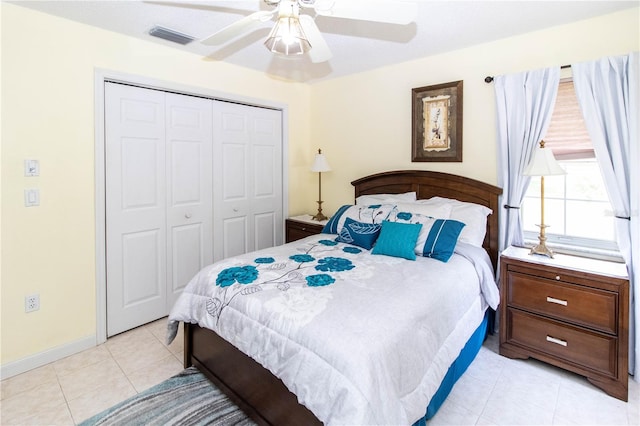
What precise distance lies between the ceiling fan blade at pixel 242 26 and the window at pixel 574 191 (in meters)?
2.18

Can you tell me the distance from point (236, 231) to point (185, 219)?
0.59 meters

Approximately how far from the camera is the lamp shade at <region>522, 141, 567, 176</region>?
2260 mm

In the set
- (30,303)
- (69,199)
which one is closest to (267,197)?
(69,199)

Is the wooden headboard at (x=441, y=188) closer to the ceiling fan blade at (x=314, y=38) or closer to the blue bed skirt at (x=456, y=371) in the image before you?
the blue bed skirt at (x=456, y=371)

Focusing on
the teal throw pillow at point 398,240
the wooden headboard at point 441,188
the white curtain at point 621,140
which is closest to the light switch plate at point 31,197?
the teal throw pillow at point 398,240

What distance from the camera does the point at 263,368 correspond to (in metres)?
1.67

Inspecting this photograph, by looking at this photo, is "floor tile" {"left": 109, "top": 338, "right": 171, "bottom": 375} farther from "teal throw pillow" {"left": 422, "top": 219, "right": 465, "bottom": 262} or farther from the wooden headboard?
the wooden headboard

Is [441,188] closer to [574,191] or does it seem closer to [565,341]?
[574,191]

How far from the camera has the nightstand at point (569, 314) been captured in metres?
1.99

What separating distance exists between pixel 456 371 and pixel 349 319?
0.97 meters

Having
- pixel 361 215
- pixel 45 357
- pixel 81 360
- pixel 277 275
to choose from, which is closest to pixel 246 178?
pixel 361 215

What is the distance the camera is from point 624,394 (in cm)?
196

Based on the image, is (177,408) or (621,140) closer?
(177,408)

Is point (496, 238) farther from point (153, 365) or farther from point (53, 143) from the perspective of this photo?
point (53, 143)
